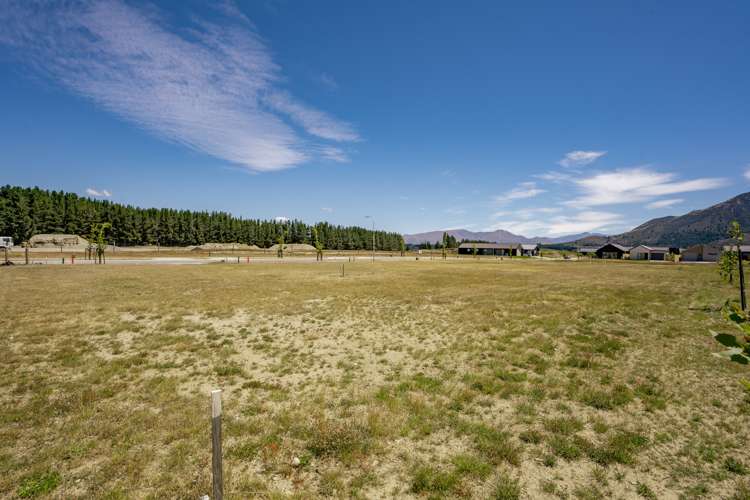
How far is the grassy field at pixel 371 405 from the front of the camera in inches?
269

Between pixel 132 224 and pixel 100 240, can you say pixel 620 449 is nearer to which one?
pixel 100 240

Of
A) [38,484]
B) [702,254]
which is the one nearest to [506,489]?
[38,484]

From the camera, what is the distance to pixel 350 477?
6949 millimetres

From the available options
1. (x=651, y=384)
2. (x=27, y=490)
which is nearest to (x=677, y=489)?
(x=651, y=384)

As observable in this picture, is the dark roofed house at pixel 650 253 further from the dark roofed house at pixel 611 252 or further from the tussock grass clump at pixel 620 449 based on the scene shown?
the tussock grass clump at pixel 620 449

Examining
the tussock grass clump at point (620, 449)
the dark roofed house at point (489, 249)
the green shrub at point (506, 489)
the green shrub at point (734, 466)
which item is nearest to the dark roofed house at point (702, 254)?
the dark roofed house at point (489, 249)

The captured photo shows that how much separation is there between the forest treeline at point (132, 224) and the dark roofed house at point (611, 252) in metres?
125

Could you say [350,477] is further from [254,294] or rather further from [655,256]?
[655,256]

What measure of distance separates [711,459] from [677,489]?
1.72 meters

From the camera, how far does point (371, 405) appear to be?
383 inches

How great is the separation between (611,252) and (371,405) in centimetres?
15421

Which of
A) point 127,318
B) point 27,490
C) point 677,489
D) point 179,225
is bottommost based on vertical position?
point 677,489

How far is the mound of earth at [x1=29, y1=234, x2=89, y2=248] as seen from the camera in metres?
100

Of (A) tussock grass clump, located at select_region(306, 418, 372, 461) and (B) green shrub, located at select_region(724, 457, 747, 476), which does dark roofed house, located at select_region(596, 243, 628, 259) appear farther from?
(A) tussock grass clump, located at select_region(306, 418, 372, 461)
